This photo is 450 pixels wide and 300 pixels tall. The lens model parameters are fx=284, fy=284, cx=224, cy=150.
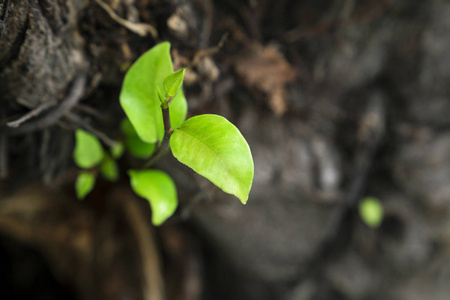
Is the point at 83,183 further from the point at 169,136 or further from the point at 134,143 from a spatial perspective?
the point at 169,136

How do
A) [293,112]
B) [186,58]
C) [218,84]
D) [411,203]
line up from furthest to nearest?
[411,203] < [293,112] < [218,84] < [186,58]

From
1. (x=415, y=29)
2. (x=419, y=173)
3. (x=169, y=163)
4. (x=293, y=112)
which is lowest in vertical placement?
(x=169, y=163)

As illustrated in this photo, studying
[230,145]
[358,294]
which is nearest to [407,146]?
[358,294]

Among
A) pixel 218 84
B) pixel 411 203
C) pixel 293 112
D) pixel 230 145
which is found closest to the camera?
pixel 230 145

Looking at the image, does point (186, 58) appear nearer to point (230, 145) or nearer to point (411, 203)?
point (230, 145)

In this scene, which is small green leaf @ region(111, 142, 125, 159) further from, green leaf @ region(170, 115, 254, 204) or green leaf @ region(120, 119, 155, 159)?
green leaf @ region(170, 115, 254, 204)

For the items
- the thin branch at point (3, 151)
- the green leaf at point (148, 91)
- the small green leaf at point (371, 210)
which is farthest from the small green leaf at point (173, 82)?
the small green leaf at point (371, 210)
